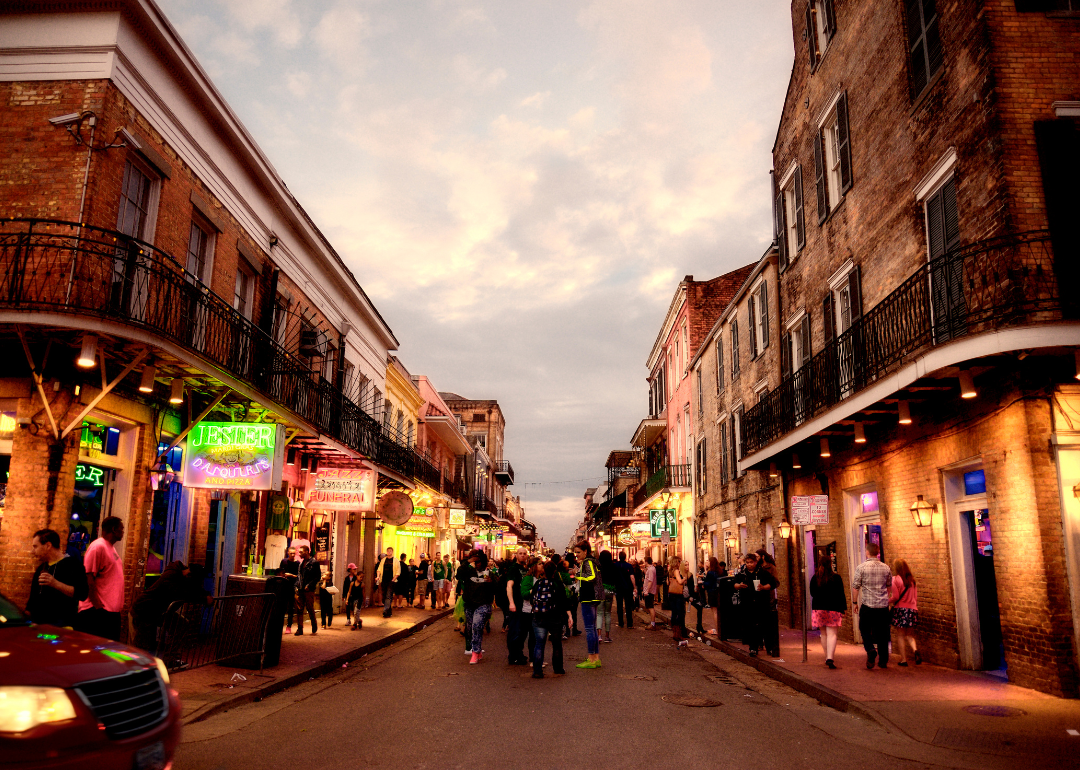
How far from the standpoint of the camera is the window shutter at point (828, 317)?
51.3 feet

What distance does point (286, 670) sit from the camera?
10.5m

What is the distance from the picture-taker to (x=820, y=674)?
10570mm

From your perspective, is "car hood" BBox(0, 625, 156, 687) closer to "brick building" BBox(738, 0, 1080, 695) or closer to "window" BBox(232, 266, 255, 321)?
"brick building" BBox(738, 0, 1080, 695)

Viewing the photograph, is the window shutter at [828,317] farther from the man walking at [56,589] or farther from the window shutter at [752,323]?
the man walking at [56,589]

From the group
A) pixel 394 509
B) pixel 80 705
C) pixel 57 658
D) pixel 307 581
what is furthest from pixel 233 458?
pixel 394 509

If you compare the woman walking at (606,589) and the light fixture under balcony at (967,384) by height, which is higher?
the light fixture under balcony at (967,384)

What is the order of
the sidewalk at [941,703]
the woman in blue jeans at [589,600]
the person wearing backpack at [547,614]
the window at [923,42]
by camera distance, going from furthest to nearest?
the woman in blue jeans at [589,600], the window at [923,42], the person wearing backpack at [547,614], the sidewalk at [941,703]

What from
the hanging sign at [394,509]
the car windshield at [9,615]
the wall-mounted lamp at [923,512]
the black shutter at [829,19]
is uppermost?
the black shutter at [829,19]

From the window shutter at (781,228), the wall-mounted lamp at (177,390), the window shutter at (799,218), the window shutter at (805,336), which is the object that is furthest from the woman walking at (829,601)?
the wall-mounted lamp at (177,390)

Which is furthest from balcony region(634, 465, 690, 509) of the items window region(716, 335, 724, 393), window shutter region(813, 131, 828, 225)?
window shutter region(813, 131, 828, 225)

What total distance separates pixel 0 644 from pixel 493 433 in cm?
6869

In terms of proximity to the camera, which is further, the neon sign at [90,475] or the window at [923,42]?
the window at [923,42]

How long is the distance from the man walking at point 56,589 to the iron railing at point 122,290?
2871mm

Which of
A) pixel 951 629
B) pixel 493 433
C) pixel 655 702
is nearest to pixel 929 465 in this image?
pixel 951 629
